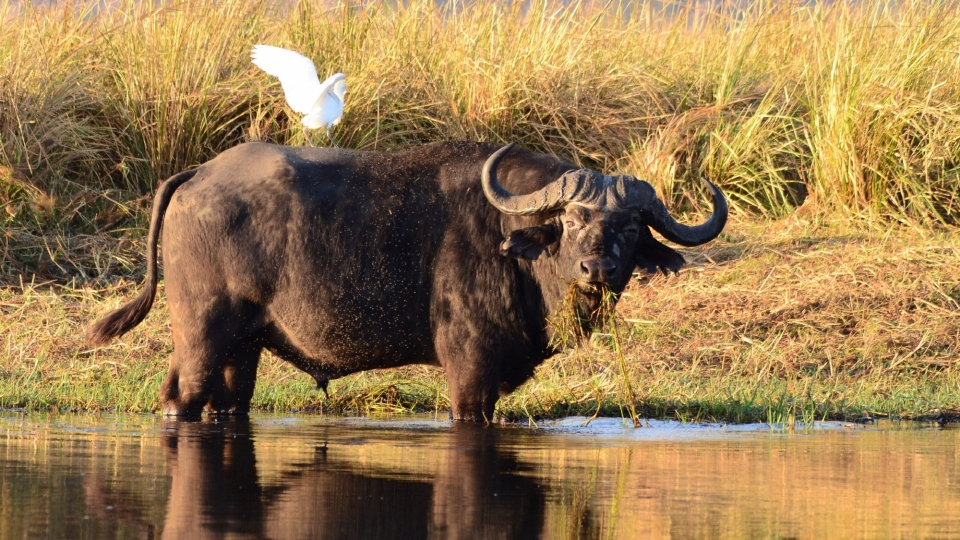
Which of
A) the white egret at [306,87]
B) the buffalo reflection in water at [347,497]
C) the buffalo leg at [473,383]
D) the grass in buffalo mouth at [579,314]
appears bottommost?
the buffalo reflection in water at [347,497]

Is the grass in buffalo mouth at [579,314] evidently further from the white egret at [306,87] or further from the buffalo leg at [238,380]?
the white egret at [306,87]

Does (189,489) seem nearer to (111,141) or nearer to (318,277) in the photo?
(318,277)

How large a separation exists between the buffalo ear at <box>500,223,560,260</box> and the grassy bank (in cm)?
83

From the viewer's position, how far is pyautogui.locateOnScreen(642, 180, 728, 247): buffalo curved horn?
7.94 m

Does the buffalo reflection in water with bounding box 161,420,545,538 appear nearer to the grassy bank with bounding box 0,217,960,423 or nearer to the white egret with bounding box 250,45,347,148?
the grassy bank with bounding box 0,217,960,423

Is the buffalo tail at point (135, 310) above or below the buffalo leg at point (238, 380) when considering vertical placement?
above

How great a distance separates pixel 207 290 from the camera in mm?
8023

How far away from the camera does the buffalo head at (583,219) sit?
7.70 meters

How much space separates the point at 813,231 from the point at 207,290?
242 inches

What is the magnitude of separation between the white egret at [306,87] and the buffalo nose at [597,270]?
190 inches

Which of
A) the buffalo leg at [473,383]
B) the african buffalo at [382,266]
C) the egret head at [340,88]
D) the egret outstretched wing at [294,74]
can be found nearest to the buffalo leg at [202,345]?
the african buffalo at [382,266]

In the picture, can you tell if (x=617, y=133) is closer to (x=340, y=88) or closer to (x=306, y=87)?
(x=340, y=88)

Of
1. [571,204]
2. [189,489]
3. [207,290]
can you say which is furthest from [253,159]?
[189,489]

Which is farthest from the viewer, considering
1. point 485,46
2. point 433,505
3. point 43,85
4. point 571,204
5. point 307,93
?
point 485,46
